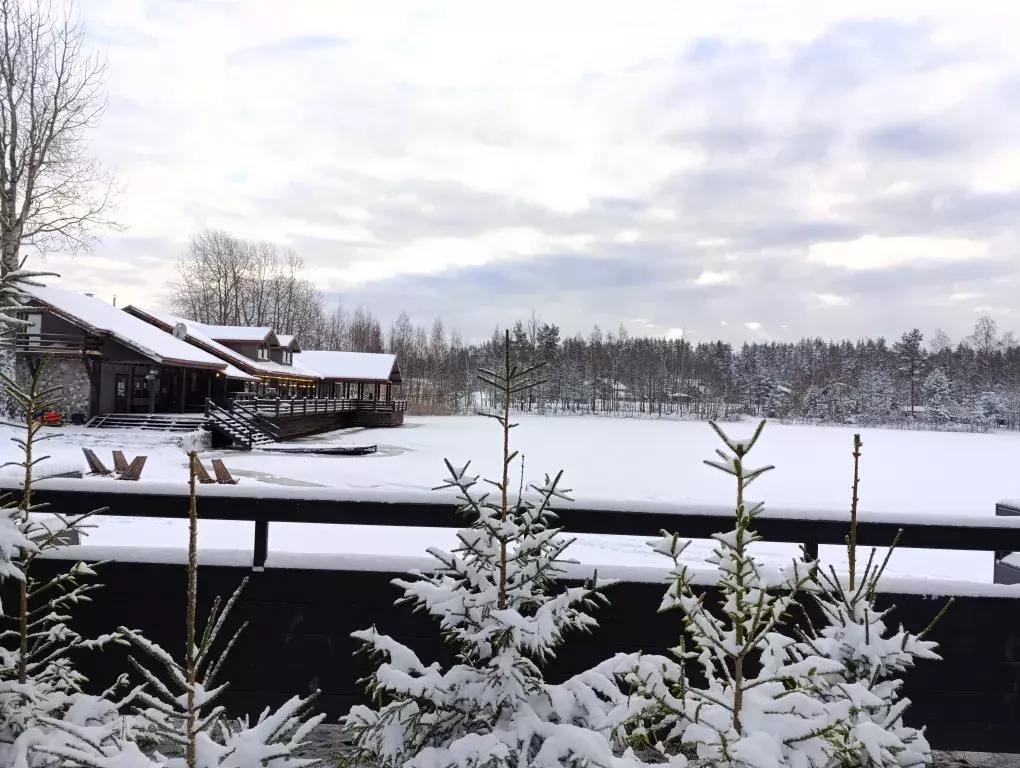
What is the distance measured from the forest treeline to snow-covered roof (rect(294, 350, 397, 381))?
14.3m

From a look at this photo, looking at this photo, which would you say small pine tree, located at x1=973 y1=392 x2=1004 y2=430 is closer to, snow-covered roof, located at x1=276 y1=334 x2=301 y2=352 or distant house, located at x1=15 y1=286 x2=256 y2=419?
snow-covered roof, located at x1=276 y1=334 x2=301 y2=352

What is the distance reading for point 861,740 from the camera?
4.91 ft

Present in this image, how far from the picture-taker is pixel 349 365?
52.8 metres

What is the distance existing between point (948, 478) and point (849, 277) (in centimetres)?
5176

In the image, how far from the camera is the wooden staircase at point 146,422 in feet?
86.5

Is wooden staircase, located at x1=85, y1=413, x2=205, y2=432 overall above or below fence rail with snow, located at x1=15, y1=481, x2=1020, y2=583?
below

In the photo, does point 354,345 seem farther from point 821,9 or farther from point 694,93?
point 821,9

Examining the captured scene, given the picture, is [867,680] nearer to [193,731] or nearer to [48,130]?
[193,731]

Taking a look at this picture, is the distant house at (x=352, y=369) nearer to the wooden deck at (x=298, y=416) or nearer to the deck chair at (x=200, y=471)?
the wooden deck at (x=298, y=416)

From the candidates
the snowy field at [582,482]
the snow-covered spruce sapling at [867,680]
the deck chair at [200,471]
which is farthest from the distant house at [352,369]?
the snow-covered spruce sapling at [867,680]

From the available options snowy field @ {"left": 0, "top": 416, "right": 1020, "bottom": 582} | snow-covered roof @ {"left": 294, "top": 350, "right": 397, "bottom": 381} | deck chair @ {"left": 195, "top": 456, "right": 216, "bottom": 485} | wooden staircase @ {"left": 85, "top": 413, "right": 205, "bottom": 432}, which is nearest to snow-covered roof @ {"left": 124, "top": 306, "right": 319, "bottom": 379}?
snow-covered roof @ {"left": 294, "top": 350, "right": 397, "bottom": 381}

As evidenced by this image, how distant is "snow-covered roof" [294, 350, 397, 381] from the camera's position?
166ft

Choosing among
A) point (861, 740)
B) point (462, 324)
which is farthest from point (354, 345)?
point (861, 740)

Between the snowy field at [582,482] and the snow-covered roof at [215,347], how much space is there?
9.44 metres
